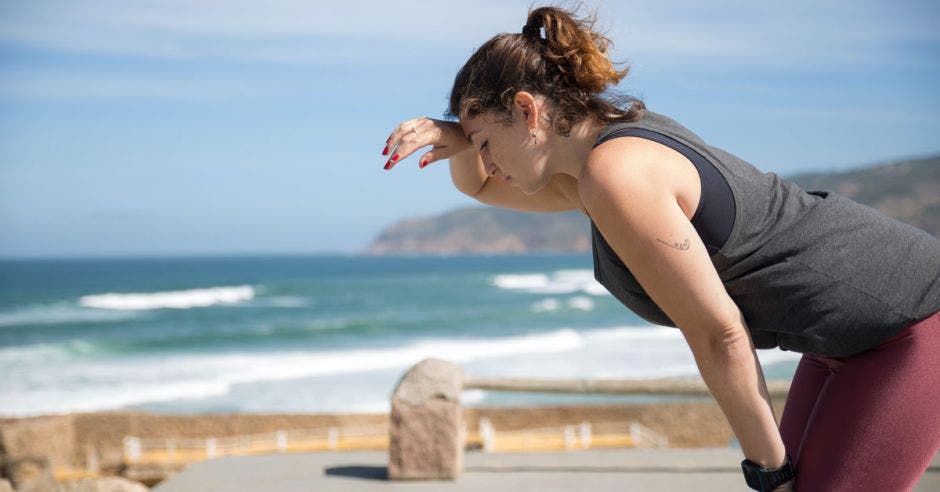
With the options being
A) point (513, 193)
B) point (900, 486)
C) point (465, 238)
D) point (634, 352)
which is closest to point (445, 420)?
point (513, 193)

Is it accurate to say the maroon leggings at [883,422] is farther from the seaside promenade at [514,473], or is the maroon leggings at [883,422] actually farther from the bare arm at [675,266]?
the seaside promenade at [514,473]

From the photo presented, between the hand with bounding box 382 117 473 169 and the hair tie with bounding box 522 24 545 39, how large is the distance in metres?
0.27

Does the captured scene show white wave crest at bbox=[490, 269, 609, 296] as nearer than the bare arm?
No

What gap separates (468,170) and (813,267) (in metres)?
0.80


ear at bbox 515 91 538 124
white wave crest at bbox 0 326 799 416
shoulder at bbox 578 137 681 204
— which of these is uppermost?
ear at bbox 515 91 538 124

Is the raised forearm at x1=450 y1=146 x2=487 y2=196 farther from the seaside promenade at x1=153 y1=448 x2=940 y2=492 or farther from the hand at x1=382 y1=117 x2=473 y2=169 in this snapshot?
the seaside promenade at x1=153 y1=448 x2=940 y2=492

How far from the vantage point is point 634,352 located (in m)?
24.6

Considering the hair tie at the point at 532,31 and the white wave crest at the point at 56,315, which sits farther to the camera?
the white wave crest at the point at 56,315

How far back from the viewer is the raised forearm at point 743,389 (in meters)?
1.45

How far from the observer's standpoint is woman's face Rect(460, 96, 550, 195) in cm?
160

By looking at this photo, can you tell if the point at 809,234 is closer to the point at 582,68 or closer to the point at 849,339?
the point at 849,339

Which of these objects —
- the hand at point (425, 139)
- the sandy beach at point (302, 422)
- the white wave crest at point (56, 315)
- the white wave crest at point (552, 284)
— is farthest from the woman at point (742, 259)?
the white wave crest at point (552, 284)

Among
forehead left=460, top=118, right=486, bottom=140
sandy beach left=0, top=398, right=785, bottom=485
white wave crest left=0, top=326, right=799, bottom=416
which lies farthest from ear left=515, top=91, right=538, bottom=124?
white wave crest left=0, top=326, right=799, bottom=416

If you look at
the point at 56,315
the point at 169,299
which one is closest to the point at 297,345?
the point at 56,315
